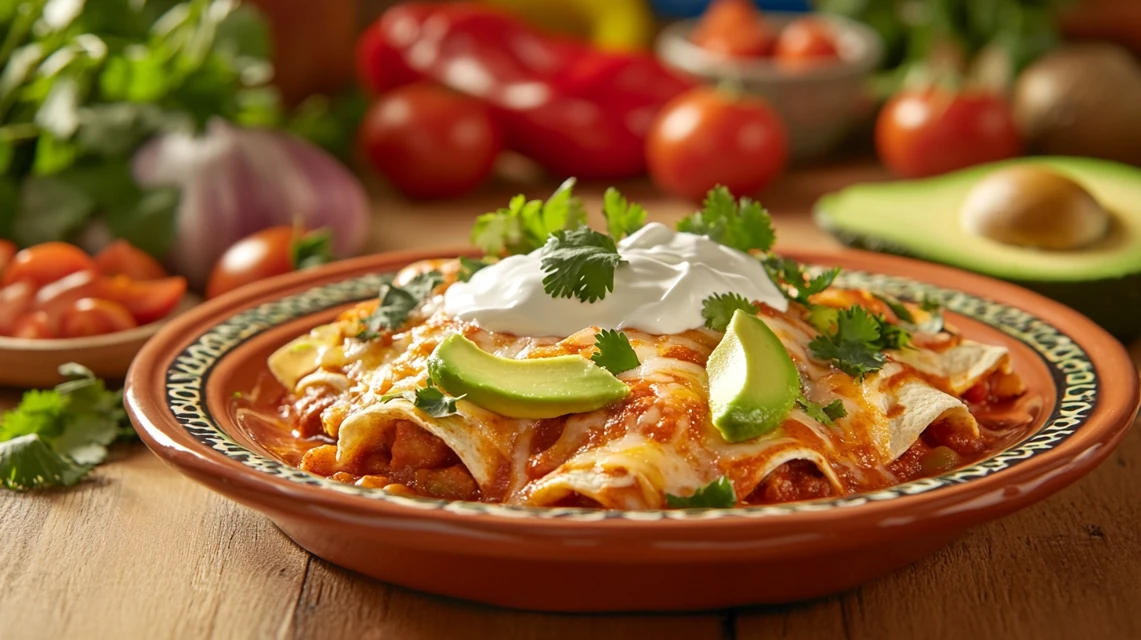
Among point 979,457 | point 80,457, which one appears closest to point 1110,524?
point 979,457

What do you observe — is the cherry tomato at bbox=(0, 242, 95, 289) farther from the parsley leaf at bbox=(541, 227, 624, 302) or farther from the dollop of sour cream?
the parsley leaf at bbox=(541, 227, 624, 302)

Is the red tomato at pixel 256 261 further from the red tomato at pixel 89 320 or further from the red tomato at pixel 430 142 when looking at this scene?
the red tomato at pixel 430 142

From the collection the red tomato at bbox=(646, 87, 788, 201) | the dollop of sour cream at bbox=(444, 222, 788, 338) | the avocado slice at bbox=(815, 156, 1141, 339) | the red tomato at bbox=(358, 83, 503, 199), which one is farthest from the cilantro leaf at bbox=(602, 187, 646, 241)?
the red tomato at bbox=(358, 83, 503, 199)

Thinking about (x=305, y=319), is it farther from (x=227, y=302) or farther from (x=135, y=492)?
(x=135, y=492)

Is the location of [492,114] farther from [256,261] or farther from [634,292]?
[634,292]

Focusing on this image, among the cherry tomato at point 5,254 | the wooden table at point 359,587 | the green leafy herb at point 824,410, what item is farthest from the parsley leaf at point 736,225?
the cherry tomato at point 5,254

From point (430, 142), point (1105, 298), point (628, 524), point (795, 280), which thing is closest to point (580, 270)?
point (795, 280)
